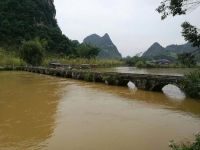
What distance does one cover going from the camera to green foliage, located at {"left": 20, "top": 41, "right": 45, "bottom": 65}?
37562mm

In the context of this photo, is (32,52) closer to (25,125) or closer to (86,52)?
(86,52)

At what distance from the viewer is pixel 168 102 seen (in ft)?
26.8

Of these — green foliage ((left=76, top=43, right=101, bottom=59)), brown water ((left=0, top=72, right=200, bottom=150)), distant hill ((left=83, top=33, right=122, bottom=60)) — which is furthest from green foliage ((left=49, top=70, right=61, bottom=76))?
distant hill ((left=83, top=33, right=122, bottom=60))

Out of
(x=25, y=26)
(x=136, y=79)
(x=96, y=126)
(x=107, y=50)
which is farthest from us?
(x=107, y=50)

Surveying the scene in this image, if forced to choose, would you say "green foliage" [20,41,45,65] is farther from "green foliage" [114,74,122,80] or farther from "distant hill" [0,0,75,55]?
"green foliage" [114,74,122,80]

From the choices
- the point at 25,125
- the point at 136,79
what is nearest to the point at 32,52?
the point at 136,79

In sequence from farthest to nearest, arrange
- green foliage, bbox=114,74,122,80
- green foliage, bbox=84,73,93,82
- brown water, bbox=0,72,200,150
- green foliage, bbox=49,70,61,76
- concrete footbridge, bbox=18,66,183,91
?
green foliage, bbox=49,70,61,76 → green foliage, bbox=84,73,93,82 → green foliage, bbox=114,74,122,80 → concrete footbridge, bbox=18,66,183,91 → brown water, bbox=0,72,200,150

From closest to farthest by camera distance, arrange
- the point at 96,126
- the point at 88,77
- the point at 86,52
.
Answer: the point at 96,126, the point at 88,77, the point at 86,52

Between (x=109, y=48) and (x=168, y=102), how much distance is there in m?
128

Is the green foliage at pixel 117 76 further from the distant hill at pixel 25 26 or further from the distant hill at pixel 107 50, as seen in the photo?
the distant hill at pixel 107 50

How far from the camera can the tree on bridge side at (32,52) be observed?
37.6 m

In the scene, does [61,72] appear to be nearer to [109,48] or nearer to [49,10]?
[49,10]

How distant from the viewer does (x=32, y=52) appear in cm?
3850

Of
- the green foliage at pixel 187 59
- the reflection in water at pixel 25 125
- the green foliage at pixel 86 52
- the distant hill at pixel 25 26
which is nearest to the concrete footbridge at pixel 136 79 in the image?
the green foliage at pixel 187 59
